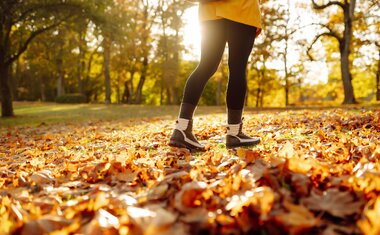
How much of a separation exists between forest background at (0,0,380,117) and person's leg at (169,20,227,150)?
508 inches

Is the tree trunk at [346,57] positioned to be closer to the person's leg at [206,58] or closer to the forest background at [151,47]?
the forest background at [151,47]

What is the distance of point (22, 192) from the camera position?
6.97 ft

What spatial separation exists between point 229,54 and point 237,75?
0.22 metres

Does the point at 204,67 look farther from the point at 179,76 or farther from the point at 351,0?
the point at 179,76

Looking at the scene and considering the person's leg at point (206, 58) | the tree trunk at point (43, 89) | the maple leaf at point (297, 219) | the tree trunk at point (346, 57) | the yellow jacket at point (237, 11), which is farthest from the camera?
the tree trunk at point (43, 89)

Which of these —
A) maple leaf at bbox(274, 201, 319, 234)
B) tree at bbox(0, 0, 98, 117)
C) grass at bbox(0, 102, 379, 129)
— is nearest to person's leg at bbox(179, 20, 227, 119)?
maple leaf at bbox(274, 201, 319, 234)

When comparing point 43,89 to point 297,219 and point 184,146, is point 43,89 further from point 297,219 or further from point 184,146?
point 297,219

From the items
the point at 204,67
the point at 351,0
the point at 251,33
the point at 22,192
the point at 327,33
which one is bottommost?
the point at 22,192

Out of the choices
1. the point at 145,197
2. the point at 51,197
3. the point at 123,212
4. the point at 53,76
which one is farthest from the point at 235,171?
the point at 53,76

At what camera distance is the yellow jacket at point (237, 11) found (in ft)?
11.0

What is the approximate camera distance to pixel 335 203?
146 centimetres

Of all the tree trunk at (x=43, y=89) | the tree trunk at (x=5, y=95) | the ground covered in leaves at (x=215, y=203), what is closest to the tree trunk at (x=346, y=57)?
the tree trunk at (x=5, y=95)

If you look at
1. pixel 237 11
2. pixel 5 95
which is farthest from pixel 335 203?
pixel 5 95

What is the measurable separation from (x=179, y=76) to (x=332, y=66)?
54.8 ft
